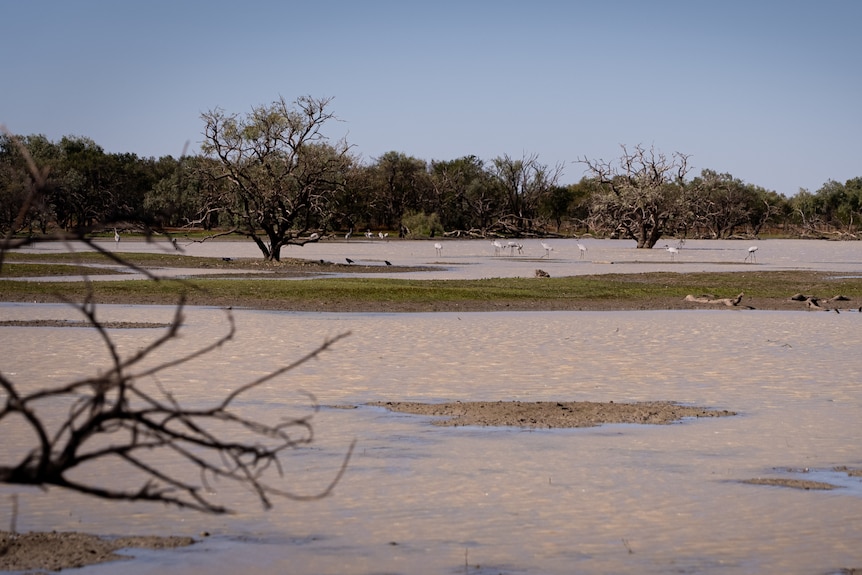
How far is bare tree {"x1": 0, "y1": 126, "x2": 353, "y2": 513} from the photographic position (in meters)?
3.74

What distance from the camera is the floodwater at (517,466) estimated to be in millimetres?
8938

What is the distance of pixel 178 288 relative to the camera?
37.6m

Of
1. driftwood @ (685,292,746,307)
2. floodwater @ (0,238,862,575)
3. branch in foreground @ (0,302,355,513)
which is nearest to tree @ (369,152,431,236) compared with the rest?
driftwood @ (685,292,746,307)

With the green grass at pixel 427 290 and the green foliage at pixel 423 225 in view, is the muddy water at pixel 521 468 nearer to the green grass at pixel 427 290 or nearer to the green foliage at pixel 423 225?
the green grass at pixel 427 290

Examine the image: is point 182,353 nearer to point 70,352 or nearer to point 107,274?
point 70,352

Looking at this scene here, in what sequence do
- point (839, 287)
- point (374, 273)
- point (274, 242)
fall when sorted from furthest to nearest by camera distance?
point (274, 242) → point (374, 273) → point (839, 287)

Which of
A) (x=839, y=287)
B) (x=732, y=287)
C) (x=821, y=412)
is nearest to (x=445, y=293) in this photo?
(x=732, y=287)

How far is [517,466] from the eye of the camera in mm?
11898

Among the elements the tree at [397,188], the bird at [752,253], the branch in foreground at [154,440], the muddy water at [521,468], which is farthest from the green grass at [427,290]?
the tree at [397,188]

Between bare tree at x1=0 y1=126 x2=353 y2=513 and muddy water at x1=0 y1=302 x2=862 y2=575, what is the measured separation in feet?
1.36

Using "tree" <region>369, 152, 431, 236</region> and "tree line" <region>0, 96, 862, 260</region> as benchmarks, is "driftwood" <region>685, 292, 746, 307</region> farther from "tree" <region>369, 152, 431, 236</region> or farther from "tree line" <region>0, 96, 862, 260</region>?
"tree" <region>369, 152, 431, 236</region>

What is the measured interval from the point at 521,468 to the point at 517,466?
99mm

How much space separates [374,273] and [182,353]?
94.2 ft

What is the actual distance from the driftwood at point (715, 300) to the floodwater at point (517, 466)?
10.1 metres
